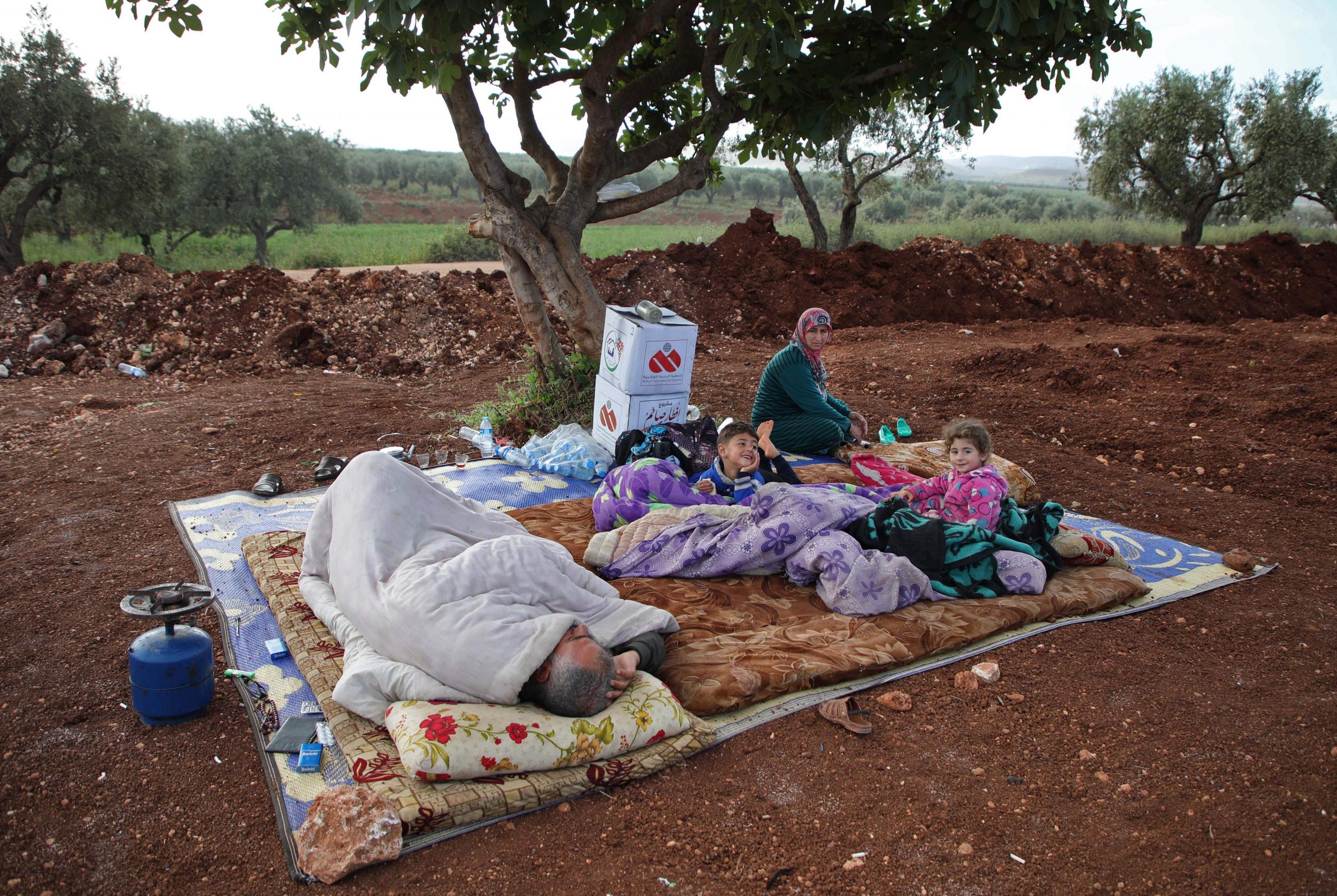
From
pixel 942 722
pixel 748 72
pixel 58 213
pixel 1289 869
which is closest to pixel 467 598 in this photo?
pixel 942 722

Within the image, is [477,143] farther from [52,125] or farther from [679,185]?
[52,125]

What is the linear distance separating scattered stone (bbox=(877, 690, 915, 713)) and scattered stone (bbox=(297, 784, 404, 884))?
1.72 metres

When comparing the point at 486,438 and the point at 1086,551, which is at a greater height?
the point at 1086,551

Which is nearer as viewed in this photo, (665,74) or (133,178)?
(665,74)

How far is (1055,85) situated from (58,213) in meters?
16.3

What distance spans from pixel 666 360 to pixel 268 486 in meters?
2.59

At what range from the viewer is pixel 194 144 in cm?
2008

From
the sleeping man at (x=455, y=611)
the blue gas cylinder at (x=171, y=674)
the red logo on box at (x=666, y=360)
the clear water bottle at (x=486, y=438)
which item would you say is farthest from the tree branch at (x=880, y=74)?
the blue gas cylinder at (x=171, y=674)

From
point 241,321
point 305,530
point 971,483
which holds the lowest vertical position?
point 305,530

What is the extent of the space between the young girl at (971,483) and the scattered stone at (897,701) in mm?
1081

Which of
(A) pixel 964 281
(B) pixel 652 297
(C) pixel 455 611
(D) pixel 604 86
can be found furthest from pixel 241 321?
(A) pixel 964 281

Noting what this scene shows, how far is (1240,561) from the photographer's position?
422cm

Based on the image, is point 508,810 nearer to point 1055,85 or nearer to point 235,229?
point 1055,85

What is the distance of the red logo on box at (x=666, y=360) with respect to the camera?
213 inches
